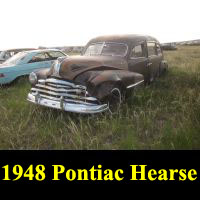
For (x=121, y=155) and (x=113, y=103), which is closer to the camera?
(x=121, y=155)

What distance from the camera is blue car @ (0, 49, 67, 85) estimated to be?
8125 mm

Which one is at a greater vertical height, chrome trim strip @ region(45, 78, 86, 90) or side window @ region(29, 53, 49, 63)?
side window @ region(29, 53, 49, 63)

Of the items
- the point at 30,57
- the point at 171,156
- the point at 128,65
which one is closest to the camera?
the point at 171,156

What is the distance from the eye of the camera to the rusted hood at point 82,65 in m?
5.11

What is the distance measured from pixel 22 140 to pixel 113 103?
6.35ft

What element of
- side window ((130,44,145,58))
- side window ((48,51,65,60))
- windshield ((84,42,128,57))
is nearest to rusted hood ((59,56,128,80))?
windshield ((84,42,128,57))

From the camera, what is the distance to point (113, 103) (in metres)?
5.16

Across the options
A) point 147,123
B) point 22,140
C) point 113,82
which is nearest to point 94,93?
point 113,82

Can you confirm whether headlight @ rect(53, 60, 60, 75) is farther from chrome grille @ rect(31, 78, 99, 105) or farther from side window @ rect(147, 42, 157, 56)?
side window @ rect(147, 42, 157, 56)

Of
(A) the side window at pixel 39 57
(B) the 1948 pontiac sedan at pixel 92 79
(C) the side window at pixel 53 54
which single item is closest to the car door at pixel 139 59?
(B) the 1948 pontiac sedan at pixel 92 79

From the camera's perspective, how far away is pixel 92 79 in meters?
4.89

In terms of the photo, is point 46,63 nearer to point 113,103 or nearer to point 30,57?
point 30,57

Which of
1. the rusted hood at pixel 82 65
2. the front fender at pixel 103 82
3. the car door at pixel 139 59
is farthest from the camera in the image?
the car door at pixel 139 59

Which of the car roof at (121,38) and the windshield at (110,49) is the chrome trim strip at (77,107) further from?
the car roof at (121,38)
